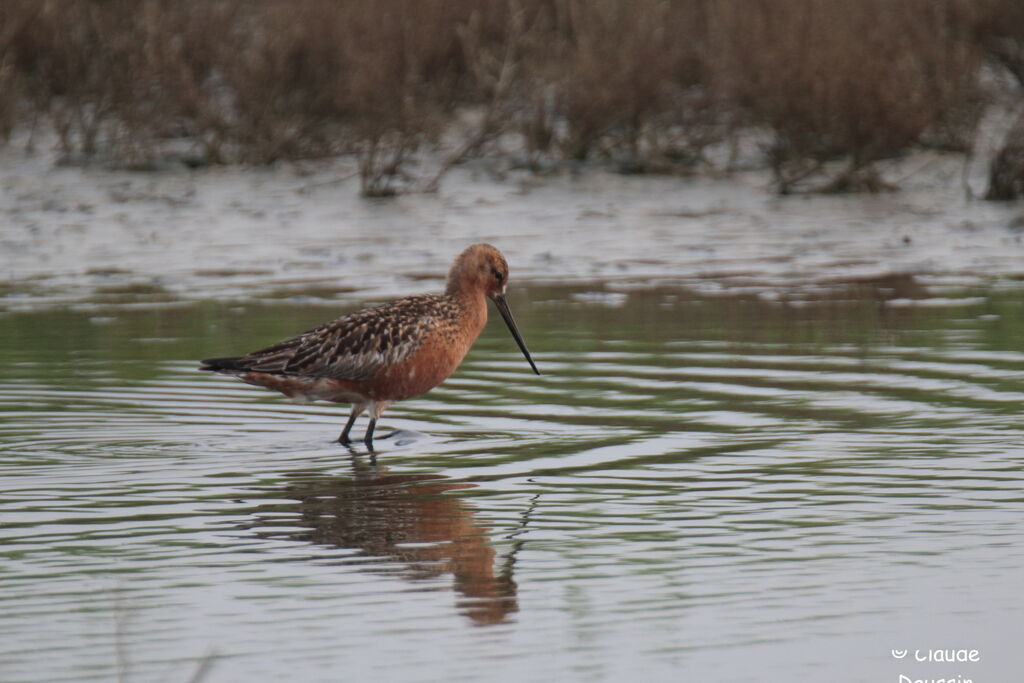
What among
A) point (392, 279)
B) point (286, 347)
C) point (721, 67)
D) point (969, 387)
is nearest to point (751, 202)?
point (721, 67)

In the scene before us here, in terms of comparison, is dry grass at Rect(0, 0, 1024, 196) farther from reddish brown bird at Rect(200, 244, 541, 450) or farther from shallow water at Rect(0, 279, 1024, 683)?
reddish brown bird at Rect(200, 244, 541, 450)

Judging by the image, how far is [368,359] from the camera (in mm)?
8648

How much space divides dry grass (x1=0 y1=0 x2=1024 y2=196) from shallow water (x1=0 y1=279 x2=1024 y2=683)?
732cm

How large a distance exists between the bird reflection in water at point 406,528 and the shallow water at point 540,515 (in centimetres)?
2

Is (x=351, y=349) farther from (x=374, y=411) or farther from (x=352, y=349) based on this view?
(x=374, y=411)

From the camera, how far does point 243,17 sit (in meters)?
22.5

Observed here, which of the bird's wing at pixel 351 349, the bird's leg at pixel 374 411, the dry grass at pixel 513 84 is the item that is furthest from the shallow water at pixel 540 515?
the dry grass at pixel 513 84

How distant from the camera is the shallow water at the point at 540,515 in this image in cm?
509

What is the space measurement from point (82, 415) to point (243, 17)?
1390 centimetres

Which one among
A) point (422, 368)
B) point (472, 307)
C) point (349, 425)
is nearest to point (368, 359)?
point (422, 368)

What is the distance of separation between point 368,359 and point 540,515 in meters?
2.06

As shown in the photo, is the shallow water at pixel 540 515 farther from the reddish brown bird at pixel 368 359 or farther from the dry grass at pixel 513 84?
the dry grass at pixel 513 84

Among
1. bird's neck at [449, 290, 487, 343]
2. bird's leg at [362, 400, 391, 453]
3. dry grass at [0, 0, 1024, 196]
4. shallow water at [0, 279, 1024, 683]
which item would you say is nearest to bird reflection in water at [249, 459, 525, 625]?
shallow water at [0, 279, 1024, 683]

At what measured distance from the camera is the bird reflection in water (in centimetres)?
577
